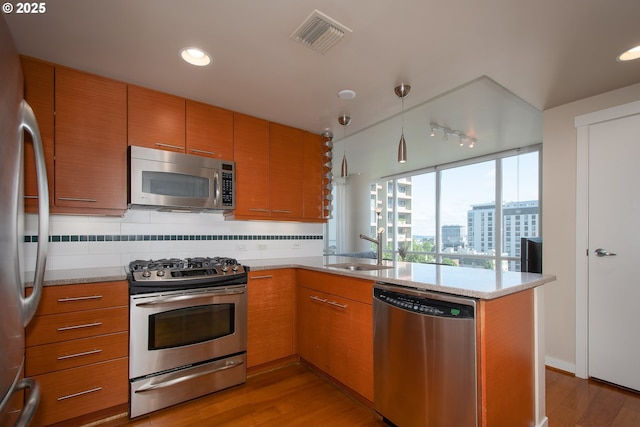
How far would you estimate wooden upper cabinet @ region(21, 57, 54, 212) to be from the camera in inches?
75.3

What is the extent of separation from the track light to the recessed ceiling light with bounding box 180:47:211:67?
2476mm

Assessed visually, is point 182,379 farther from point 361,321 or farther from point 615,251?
point 615,251

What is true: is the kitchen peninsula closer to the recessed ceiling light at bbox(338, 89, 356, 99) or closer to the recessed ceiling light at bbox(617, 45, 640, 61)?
the recessed ceiling light at bbox(338, 89, 356, 99)

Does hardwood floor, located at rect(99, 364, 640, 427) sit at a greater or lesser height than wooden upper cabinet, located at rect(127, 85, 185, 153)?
lesser

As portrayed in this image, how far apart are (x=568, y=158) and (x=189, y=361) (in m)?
3.52

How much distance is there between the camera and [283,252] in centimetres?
334

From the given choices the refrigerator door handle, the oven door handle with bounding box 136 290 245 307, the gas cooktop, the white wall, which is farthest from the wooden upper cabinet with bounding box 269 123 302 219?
the white wall

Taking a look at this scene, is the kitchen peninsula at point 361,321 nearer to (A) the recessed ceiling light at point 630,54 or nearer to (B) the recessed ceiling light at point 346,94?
(B) the recessed ceiling light at point 346,94

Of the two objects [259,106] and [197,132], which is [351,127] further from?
[197,132]

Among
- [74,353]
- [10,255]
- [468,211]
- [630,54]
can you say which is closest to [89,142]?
[74,353]

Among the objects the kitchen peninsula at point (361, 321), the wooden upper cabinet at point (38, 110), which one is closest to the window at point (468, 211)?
the kitchen peninsula at point (361, 321)

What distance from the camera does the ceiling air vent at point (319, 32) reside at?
5.23 ft

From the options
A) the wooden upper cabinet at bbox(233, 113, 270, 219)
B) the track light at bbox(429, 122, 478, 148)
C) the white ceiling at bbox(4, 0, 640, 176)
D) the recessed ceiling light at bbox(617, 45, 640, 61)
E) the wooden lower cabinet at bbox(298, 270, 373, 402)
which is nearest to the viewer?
the white ceiling at bbox(4, 0, 640, 176)

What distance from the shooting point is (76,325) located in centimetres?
178
